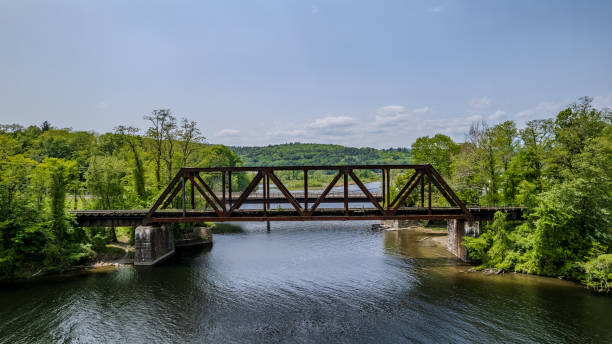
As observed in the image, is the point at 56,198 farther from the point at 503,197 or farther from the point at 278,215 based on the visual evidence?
the point at 503,197

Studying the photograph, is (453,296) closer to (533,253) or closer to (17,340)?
(533,253)

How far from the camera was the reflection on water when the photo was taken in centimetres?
2017

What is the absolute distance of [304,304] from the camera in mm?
24578

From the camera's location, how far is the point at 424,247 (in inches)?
1654

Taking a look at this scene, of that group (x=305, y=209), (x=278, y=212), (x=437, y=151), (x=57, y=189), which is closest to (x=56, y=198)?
(x=57, y=189)

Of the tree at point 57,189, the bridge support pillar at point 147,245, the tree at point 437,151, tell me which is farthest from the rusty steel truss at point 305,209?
the tree at point 437,151

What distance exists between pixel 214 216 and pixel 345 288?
15136mm

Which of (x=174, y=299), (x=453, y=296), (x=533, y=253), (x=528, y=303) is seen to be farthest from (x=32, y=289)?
(x=533, y=253)

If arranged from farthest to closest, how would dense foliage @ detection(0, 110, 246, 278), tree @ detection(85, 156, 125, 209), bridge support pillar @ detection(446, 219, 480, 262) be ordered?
1. tree @ detection(85, 156, 125, 209)
2. bridge support pillar @ detection(446, 219, 480, 262)
3. dense foliage @ detection(0, 110, 246, 278)

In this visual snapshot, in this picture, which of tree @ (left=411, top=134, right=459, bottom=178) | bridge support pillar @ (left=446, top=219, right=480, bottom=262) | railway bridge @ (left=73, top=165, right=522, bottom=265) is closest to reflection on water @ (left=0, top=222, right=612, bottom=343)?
bridge support pillar @ (left=446, top=219, right=480, bottom=262)

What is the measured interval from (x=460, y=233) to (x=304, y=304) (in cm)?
2119

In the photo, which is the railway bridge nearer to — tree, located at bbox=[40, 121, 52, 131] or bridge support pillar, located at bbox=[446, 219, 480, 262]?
bridge support pillar, located at bbox=[446, 219, 480, 262]

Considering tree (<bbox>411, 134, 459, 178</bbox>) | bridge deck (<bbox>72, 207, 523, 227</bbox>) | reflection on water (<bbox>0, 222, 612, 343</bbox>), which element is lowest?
reflection on water (<bbox>0, 222, 612, 343</bbox>)

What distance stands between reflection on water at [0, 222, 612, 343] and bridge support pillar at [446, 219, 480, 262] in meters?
1.66
